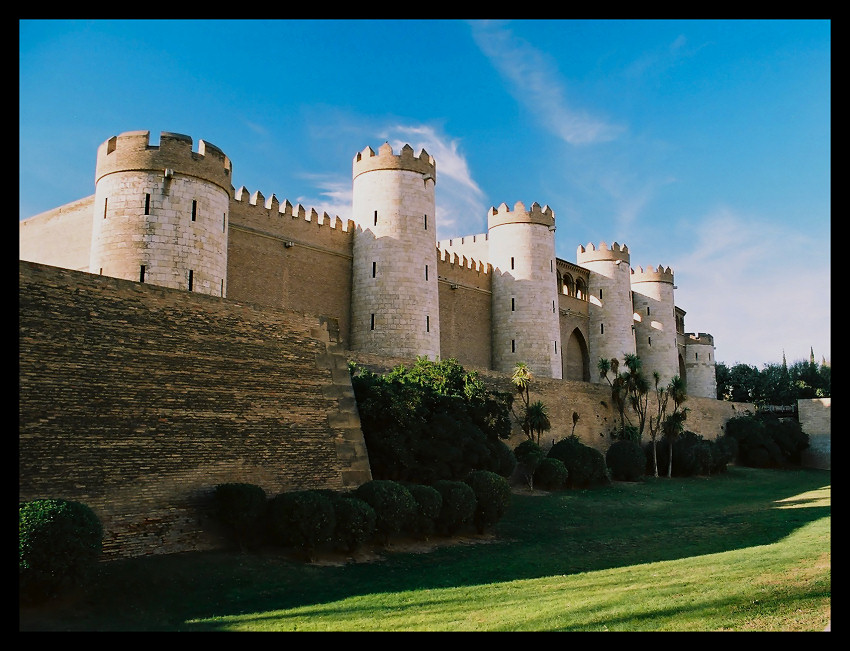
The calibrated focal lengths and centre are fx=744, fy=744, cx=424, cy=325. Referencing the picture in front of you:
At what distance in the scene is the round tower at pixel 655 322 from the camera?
50375 mm

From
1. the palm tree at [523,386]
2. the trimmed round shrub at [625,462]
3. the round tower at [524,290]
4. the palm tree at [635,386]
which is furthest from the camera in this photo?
the round tower at [524,290]

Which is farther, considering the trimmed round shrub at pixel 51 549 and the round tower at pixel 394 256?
the round tower at pixel 394 256

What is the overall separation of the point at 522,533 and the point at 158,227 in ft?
43.0

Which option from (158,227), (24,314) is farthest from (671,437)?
(24,314)

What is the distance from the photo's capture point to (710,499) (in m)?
28.1

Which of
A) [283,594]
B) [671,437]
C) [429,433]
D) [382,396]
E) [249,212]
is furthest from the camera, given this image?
[671,437]

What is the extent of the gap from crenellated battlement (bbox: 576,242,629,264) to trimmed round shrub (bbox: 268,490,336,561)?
3771cm

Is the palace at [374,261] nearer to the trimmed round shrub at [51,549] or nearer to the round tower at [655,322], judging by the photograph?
the round tower at [655,322]

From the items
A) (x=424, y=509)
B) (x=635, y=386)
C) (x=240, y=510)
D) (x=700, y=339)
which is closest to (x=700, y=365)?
(x=700, y=339)

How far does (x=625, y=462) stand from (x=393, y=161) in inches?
618

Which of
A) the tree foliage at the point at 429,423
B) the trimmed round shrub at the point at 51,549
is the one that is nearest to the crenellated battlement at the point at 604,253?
the tree foliage at the point at 429,423

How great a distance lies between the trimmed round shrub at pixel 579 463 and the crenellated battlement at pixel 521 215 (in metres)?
13.8

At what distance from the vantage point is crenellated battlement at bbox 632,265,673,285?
52.6 m
